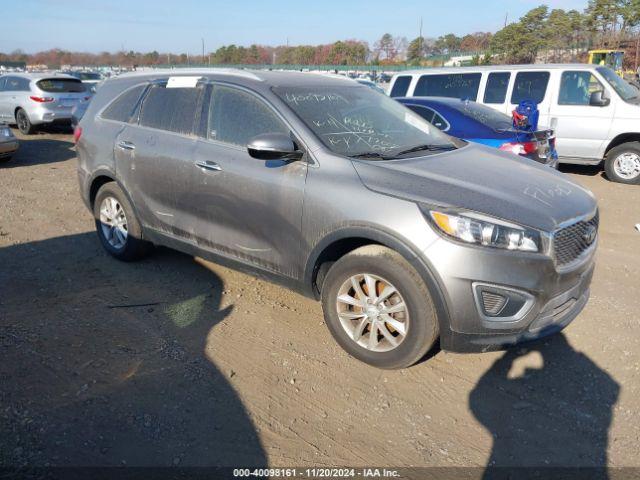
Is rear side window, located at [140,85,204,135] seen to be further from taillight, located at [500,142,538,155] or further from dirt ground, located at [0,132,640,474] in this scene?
taillight, located at [500,142,538,155]

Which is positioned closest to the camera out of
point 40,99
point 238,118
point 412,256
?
point 412,256

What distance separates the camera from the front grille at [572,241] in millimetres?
2953

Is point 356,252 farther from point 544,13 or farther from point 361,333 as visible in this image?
point 544,13

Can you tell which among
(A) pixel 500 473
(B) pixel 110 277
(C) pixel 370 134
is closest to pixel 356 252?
(C) pixel 370 134

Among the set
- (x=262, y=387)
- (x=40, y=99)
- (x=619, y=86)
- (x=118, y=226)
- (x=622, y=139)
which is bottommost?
(x=262, y=387)

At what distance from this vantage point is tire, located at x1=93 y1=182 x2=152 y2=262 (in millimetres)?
4727

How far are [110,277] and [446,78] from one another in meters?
7.51

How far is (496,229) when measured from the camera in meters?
2.83

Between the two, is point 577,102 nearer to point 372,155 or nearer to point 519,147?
point 519,147

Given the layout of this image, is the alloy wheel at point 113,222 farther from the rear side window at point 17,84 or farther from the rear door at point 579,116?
the rear side window at point 17,84

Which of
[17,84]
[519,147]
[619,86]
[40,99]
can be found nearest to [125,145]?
[519,147]

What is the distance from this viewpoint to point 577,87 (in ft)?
29.3

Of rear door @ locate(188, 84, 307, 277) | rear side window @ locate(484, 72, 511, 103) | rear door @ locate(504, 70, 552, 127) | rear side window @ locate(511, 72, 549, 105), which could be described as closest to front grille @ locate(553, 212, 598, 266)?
rear door @ locate(188, 84, 307, 277)

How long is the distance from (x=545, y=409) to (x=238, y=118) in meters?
2.85
